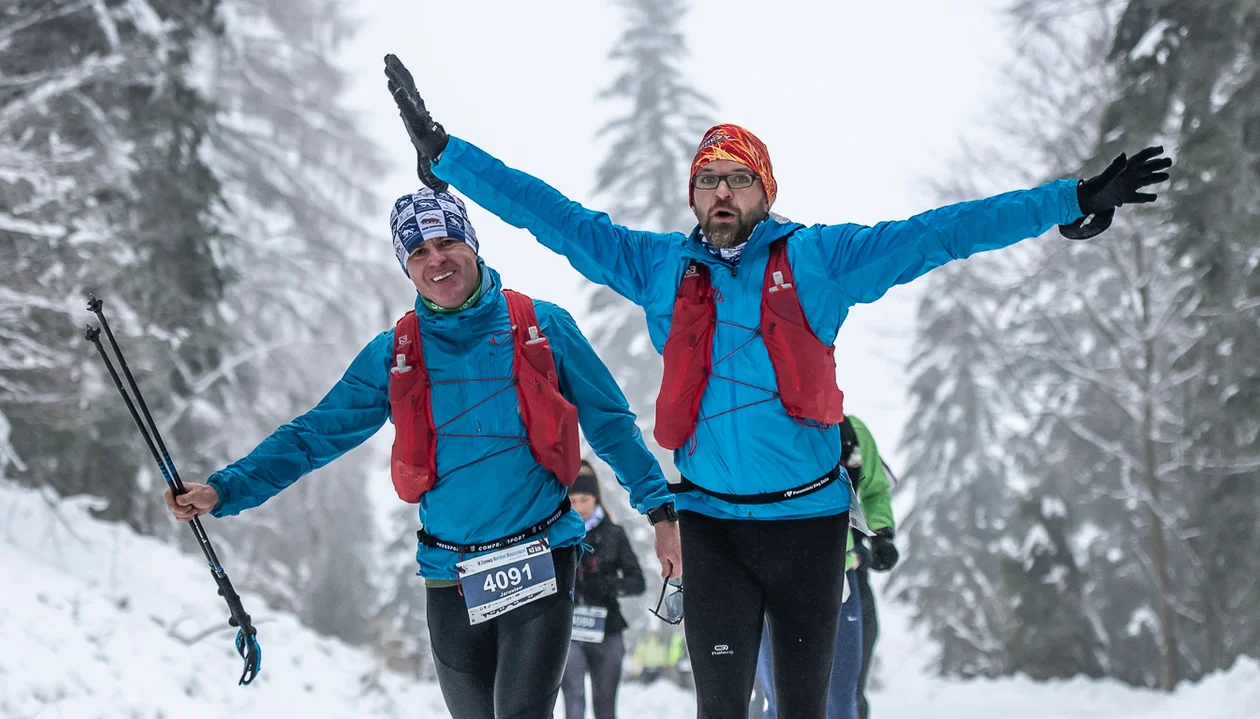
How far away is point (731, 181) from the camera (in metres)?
3.93

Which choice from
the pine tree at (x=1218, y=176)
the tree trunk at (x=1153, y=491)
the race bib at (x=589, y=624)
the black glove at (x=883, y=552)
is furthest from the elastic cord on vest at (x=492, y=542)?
the tree trunk at (x=1153, y=491)

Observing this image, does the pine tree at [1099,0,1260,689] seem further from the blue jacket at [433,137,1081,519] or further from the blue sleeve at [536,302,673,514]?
the blue sleeve at [536,302,673,514]

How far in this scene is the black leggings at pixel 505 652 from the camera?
383 cm

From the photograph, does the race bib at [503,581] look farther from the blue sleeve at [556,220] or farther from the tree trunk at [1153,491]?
the tree trunk at [1153,491]

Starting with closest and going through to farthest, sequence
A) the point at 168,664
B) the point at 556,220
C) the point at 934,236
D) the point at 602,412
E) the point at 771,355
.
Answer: the point at 934,236
the point at 771,355
the point at 556,220
the point at 602,412
the point at 168,664

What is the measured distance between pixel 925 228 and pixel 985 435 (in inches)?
1007

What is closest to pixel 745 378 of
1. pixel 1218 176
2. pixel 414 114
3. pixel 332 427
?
pixel 414 114

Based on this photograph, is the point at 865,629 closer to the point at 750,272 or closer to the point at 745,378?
the point at 745,378

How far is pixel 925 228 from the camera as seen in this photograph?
11.5ft

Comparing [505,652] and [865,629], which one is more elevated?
[865,629]

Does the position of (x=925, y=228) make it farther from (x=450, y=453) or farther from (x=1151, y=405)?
(x=1151, y=405)

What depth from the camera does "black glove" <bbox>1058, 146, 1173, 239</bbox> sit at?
10.7ft

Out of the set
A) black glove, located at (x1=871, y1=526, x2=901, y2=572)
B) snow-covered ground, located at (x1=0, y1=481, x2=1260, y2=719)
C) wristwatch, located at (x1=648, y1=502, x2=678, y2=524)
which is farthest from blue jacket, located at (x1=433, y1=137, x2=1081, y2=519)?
snow-covered ground, located at (x1=0, y1=481, x2=1260, y2=719)

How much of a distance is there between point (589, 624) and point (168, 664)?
3519mm
